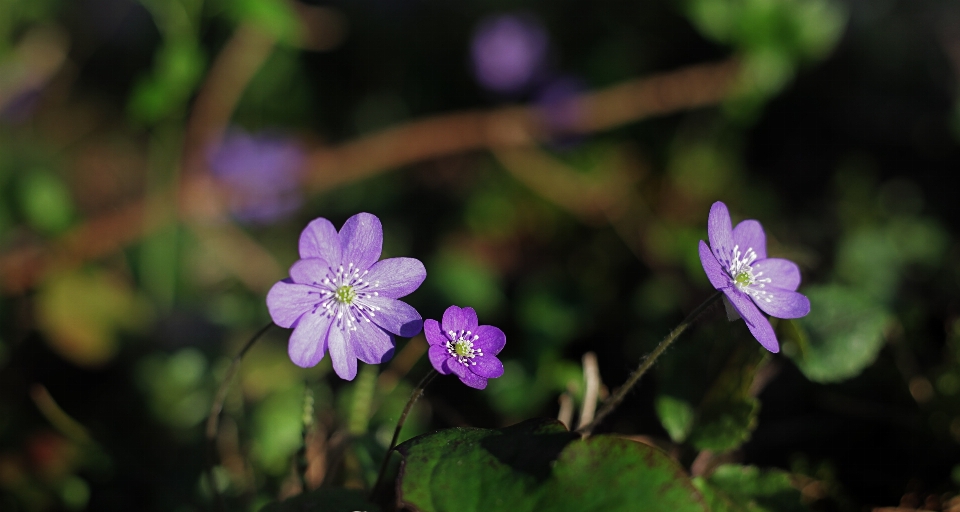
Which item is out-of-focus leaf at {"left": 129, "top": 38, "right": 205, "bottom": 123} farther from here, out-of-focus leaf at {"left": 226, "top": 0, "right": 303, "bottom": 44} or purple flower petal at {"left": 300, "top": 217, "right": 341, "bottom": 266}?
purple flower petal at {"left": 300, "top": 217, "right": 341, "bottom": 266}

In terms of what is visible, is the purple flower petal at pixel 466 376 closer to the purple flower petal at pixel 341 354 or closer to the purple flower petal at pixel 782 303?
the purple flower petal at pixel 341 354

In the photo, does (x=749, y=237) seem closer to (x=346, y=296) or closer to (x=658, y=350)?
(x=658, y=350)

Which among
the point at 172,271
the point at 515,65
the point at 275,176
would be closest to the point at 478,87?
the point at 515,65

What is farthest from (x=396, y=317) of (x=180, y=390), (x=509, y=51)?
(x=509, y=51)

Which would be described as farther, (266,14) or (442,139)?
(442,139)

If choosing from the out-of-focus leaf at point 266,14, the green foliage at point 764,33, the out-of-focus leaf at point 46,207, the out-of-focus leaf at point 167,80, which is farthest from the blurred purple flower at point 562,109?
the out-of-focus leaf at point 46,207

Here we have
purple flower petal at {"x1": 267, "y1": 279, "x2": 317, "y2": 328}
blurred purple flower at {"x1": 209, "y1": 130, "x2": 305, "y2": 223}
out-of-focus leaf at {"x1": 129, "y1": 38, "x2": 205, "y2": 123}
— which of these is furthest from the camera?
blurred purple flower at {"x1": 209, "y1": 130, "x2": 305, "y2": 223}

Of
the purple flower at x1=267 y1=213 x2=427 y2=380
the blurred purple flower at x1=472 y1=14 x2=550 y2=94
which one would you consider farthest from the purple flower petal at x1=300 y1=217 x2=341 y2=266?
the blurred purple flower at x1=472 y1=14 x2=550 y2=94
